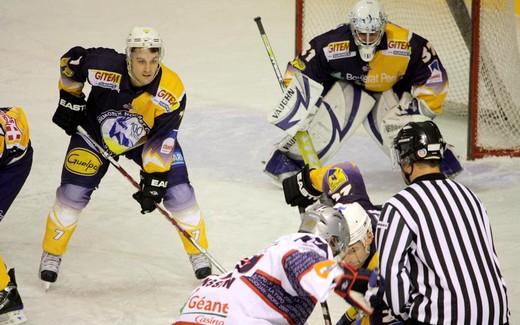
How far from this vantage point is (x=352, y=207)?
3264 millimetres

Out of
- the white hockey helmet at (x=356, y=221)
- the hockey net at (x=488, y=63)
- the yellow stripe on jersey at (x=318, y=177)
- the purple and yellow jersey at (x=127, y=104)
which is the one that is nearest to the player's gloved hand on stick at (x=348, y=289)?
the white hockey helmet at (x=356, y=221)

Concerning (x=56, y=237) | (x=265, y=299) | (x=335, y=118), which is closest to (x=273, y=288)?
(x=265, y=299)

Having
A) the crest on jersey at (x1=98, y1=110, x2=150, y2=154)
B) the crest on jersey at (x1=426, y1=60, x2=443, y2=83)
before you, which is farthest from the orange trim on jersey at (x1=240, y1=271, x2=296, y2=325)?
the crest on jersey at (x1=426, y1=60, x2=443, y2=83)

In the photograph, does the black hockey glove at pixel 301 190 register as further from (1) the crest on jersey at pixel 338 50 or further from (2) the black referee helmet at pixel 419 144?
(1) the crest on jersey at pixel 338 50

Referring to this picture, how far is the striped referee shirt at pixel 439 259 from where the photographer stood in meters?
3.12

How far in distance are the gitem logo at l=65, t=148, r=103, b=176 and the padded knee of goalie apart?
0.06 meters

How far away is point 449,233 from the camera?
312 cm

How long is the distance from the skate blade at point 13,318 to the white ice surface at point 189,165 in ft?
0.17

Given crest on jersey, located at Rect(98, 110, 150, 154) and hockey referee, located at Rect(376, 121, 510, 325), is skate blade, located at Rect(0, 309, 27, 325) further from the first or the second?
hockey referee, located at Rect(376, 121, 510, 325)

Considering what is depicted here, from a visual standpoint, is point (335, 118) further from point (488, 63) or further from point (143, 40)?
point (143, 40)

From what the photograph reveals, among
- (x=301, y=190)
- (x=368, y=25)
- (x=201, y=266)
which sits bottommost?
(x=201, y=266)

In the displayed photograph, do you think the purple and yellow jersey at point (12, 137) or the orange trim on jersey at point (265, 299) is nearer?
the orange trim on jersey at point (265, 299)

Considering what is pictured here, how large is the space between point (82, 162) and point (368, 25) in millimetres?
1470

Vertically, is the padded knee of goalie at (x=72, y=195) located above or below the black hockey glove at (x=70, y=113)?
below
